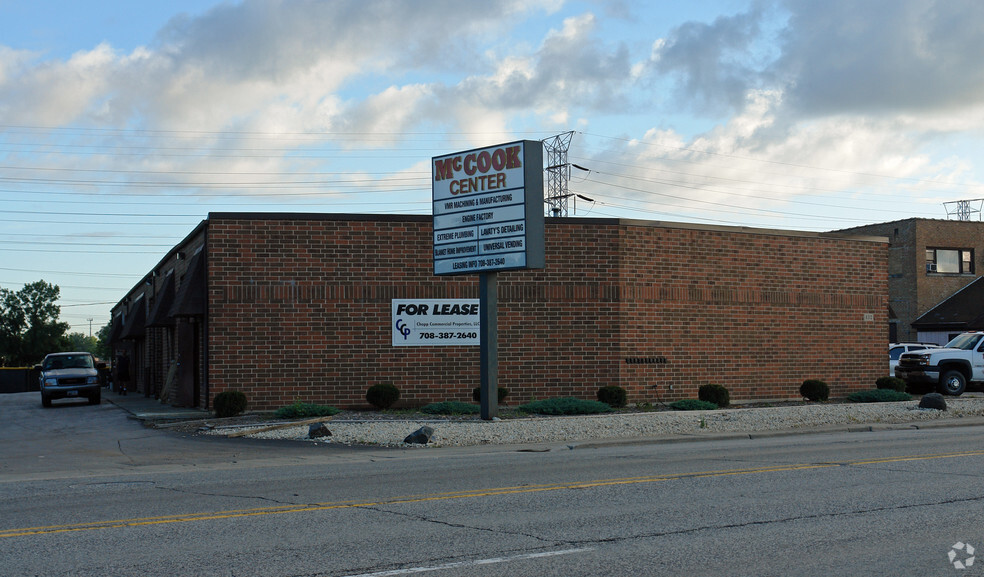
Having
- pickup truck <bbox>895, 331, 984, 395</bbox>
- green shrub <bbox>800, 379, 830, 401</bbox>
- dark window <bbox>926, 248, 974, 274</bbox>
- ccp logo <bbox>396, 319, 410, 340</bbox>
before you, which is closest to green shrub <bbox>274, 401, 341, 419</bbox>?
ccp logo <bbox>396, 319, 410, 340</bbox>

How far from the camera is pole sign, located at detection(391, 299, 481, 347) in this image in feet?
79.2

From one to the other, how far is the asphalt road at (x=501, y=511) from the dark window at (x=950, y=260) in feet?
133

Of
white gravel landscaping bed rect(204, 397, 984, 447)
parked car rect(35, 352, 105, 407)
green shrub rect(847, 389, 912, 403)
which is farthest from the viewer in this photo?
parked car rect(35, 352, 105, 407)

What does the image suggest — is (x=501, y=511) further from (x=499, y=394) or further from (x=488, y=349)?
(x=499, y=394)

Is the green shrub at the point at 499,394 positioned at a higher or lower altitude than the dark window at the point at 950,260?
lower

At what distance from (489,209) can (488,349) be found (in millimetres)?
3007

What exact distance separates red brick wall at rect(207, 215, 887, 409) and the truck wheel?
4.16m

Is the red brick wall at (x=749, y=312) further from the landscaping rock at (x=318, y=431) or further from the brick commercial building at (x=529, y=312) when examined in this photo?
the landscaping rock at (x=318, y=431)

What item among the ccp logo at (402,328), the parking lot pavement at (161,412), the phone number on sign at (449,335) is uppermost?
the ccp logo at (402,328)

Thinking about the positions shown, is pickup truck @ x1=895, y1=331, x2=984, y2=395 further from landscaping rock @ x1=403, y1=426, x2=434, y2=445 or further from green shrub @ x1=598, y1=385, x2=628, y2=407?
landscaping rock @ x1=403, y1=426, x2=434, y2=445

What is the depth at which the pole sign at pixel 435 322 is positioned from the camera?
24.1 m

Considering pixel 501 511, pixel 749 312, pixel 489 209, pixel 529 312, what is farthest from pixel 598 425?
pixel 749 312

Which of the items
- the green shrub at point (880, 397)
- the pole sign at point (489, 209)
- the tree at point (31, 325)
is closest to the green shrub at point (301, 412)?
the pole sign at point (489, 209)

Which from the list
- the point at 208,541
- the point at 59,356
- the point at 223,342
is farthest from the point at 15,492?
the point at 59,356
